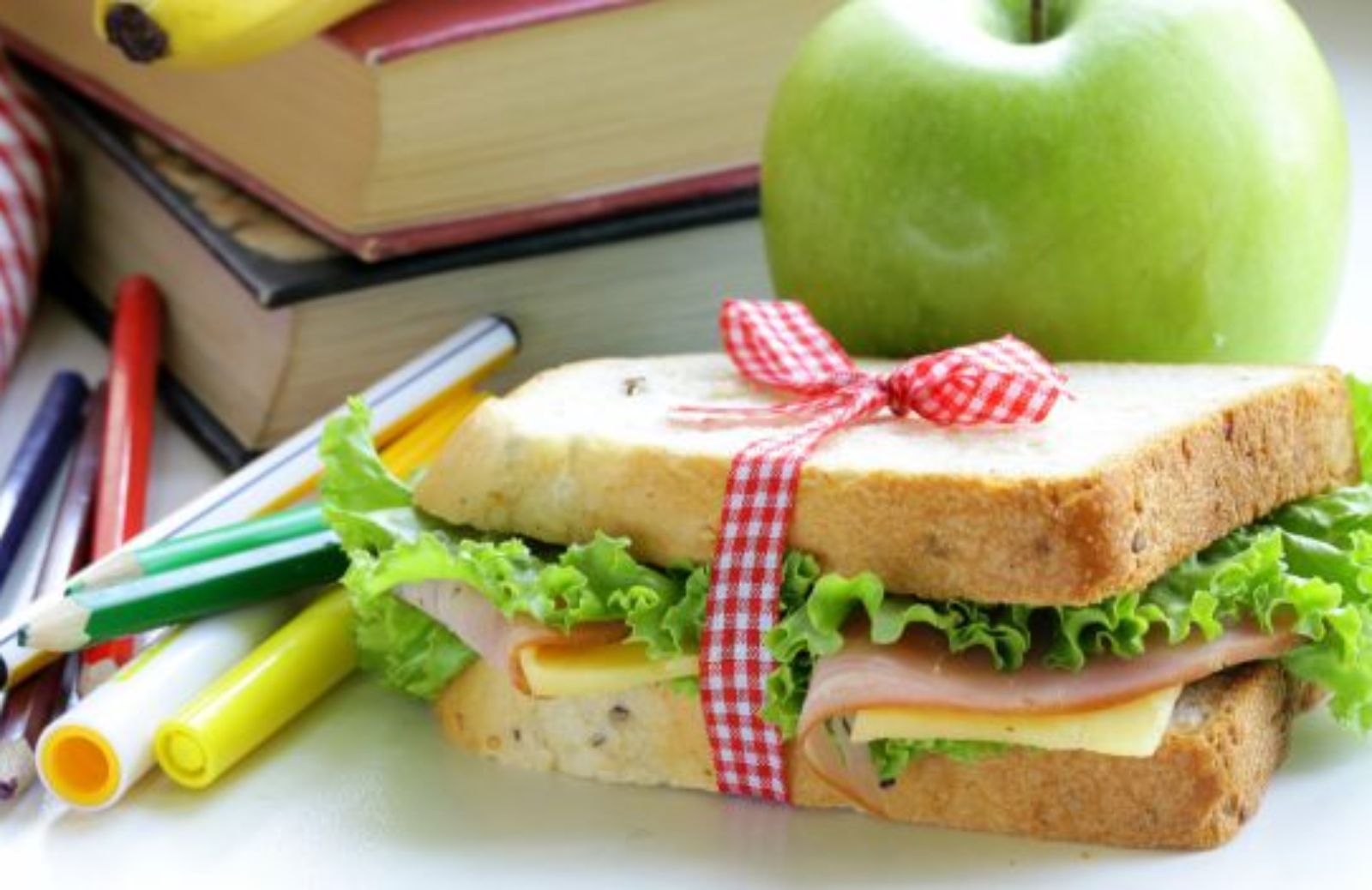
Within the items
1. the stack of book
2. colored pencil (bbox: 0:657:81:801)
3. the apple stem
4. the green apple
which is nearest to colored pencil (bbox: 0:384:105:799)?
colored pencil (bbox: 0:657:81:801)

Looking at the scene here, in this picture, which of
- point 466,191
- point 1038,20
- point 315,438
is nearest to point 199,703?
point 315,438

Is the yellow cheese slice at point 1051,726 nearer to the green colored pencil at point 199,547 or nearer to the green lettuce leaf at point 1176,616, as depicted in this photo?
the green lettuce leaf at point 1176,616

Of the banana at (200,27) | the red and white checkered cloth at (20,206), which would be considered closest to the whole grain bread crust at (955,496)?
the banana at (200,27)

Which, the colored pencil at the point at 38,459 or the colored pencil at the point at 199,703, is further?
the colored pencil at the point at 38,459

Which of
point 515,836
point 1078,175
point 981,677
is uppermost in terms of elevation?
point 1078,175

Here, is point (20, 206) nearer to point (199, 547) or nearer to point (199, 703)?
point (199, 547)
